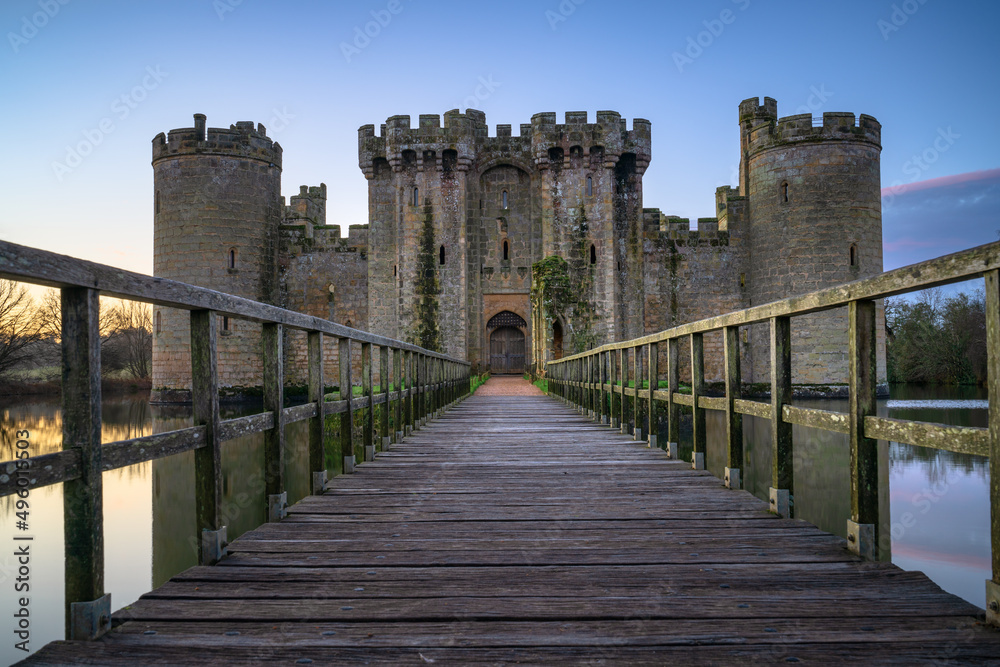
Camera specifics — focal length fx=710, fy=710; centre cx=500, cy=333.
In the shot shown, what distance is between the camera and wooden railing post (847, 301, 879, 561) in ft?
8.57

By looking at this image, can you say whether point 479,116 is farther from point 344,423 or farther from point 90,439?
point 90,439

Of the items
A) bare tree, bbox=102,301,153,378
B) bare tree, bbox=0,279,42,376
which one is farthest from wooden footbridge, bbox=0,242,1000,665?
bare tree, bbox=102,301,153,378

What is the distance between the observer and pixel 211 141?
78.7 feet

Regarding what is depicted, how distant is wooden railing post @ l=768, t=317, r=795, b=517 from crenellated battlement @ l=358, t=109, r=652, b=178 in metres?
22.4

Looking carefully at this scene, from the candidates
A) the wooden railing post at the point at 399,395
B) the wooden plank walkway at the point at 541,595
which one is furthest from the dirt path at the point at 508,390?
the wooden plank walkway at the point at 541,595

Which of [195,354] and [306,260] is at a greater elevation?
[306,260]

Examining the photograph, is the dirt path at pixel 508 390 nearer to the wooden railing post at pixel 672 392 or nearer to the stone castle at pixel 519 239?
the stone castle at pixel 519 239

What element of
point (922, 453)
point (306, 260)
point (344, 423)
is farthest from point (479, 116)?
point (344, 423)

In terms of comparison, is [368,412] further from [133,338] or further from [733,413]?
[133,338]

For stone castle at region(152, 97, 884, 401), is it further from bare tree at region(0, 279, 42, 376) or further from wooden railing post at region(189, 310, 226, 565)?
wooden railing post at region(189, 310, 226, 565)

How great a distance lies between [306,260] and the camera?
26.8 metres

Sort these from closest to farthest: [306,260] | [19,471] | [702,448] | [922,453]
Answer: [19,471], [702,448], [922,453], [306,260]

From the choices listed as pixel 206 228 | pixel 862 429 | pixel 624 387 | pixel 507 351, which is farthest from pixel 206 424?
pixel 507 351

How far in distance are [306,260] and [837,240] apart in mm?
18753
